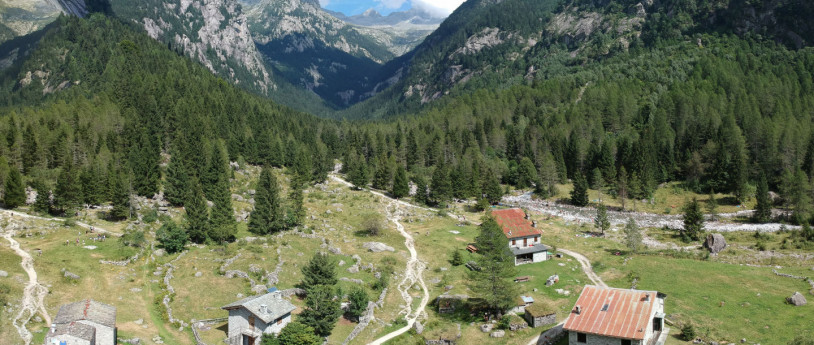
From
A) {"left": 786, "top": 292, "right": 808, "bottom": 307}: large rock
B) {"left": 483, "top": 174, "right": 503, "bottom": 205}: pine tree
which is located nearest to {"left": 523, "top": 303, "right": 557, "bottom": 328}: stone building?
{"left": 786, "top": 292, "right": 808, "bottom": 307}: large rock

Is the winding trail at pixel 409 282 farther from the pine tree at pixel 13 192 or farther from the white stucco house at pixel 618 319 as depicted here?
the pine tree at pixel 13 192

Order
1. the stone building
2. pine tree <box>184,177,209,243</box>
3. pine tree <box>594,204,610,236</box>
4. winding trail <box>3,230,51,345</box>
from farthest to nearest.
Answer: pine tree <box>594,204,610,236</box>
pine tree <box>184,177,209,243</box>
the stone building
winding trail <box>3,230,51,345</box>

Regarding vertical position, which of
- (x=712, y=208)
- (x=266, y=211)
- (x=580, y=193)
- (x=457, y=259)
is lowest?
(x=712, y=208)

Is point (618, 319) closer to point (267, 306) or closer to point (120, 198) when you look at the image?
point (267, 306)

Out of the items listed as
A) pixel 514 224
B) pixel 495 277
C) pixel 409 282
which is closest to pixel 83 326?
pixel 409 282

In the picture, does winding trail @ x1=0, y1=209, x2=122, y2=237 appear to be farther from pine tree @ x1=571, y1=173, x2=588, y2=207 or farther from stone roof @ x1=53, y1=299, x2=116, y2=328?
pine tree @ x1=571, y1=173, x2=588, y2=207

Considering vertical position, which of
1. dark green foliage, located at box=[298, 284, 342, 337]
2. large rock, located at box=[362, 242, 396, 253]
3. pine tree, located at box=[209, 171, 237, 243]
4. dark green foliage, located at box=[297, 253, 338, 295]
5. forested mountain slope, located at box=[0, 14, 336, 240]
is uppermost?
forested mountain slope, located at box=[0, 14, 336, 240]

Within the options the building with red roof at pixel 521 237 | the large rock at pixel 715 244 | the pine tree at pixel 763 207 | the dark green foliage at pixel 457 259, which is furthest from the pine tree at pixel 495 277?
the pine tree at pixel 763 207

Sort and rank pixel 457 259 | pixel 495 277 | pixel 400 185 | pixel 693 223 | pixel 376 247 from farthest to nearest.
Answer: pixel 400 185 < pixel 693 223 < pixel 376 247 < pixel 457 259 < pixel 495 277
